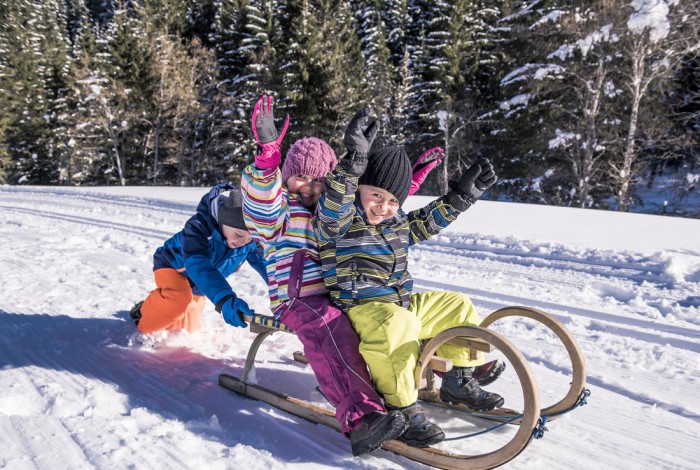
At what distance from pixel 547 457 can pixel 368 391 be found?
0.83 metres

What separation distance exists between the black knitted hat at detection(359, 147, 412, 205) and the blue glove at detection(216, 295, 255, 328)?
101cm

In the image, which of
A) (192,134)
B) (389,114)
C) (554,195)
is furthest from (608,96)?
(192,134)

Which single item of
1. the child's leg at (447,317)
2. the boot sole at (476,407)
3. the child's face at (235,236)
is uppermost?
the child's face at (235,236)

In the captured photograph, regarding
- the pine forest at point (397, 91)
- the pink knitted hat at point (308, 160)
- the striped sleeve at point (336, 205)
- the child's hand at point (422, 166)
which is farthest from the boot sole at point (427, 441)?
the pine forest at point (397, 91)

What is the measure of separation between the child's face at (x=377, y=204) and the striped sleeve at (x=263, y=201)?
1.36ft

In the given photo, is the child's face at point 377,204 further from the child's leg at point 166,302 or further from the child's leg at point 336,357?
the child's leg at point 166,302

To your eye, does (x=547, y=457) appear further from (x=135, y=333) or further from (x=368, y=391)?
(x=135, y=333)

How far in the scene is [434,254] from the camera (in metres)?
6.47

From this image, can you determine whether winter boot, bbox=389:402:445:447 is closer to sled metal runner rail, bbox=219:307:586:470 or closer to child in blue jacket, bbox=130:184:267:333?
sled metal runner rail, bbox=219:307:586:470

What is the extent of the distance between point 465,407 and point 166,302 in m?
2.03

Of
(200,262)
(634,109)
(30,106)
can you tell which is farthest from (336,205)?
(30,106)

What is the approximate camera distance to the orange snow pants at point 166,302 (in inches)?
127

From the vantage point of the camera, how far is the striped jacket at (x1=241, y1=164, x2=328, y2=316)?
2.27 m

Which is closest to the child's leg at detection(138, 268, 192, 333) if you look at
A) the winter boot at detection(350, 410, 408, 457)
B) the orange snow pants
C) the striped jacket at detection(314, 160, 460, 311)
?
the orange snow pants
